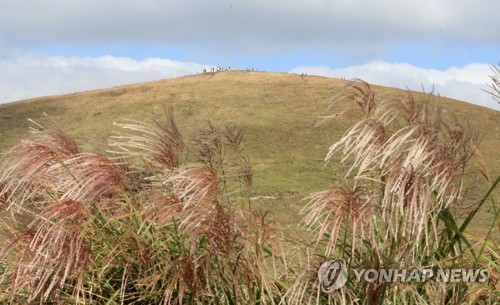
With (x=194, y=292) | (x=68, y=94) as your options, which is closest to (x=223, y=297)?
(x=194, y=292)

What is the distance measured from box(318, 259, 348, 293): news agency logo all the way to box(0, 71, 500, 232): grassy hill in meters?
10.1

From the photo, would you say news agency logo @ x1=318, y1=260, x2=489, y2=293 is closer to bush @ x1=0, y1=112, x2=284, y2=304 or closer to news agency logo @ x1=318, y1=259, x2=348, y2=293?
news agency logo @ x1=318, y1=259, x2=348, y2=293

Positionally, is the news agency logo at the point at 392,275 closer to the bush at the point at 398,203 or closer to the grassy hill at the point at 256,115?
the bush at the point at 398,203

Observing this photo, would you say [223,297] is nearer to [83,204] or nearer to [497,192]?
[83,204]

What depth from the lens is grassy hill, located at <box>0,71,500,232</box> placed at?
1648 cm

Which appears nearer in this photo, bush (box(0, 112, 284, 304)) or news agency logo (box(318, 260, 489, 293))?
news agency logo (box(318, 260, 489, 293))

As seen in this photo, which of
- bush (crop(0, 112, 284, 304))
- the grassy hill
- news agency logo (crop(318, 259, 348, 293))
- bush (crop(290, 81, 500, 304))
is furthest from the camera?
the grassy hill

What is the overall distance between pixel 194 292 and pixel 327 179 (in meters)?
12.5

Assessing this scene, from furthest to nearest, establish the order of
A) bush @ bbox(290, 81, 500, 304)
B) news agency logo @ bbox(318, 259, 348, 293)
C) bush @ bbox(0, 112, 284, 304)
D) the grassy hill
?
the grassy hill, bush @ bbox(0, 112, 284, 304), news agency logo @ bbox(318, 259, 348, 293), bush @ bbox(290, 81, 500, 304)

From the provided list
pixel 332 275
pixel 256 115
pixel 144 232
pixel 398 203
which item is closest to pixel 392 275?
pixel 332 275

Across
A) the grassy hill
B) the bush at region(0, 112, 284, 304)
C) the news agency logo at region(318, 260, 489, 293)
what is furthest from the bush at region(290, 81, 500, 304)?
the grassy hill

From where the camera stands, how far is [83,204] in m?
3.61

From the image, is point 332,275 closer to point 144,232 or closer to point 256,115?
point 144,232

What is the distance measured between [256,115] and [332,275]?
18456mm
